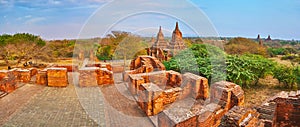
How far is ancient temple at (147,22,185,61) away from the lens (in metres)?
27.1

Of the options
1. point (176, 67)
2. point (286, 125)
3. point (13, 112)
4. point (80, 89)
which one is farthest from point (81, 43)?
point (286, 125)

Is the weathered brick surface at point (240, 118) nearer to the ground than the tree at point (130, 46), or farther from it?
nearer to the ground

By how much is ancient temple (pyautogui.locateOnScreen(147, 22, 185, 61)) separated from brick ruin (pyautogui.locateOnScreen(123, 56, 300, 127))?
16160 millimetres

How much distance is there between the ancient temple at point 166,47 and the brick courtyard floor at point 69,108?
682 inches

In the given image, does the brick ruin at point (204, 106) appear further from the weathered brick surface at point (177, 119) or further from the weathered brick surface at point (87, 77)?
the weathered brick surface at point (87, 77)

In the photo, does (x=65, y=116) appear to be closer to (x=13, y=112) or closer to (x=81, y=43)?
(x=13, y=112)

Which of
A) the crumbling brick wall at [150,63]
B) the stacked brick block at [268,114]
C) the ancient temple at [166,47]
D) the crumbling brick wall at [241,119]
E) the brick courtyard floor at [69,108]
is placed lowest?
the brick courtyard floor at [69,108]

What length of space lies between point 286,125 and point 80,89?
26.3ft

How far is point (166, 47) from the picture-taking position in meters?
31.0

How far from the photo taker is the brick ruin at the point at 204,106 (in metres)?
4.93

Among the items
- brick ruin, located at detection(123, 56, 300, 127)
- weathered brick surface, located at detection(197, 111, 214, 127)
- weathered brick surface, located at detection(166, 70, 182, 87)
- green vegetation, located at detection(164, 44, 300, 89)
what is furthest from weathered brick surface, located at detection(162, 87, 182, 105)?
green vegetation, located at detection(164, 44, 300, 89)

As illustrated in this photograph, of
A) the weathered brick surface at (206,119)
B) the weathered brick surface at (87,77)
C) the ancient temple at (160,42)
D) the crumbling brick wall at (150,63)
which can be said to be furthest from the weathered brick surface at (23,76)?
the ancient temple at (160,42)

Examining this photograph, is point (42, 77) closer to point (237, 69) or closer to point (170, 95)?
point (170, 95)

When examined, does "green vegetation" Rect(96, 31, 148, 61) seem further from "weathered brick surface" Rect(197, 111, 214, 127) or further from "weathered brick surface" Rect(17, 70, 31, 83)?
"weathered brick surface" Rect(197, 111, 214, 127)
